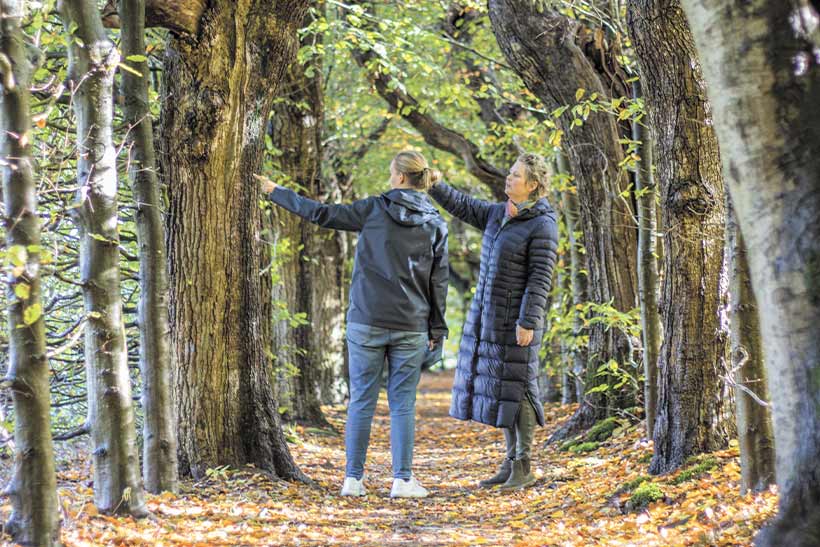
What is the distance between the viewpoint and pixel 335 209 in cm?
620

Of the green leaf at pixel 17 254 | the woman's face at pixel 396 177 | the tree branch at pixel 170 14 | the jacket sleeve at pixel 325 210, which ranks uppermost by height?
the tree branch at pixel 170 14

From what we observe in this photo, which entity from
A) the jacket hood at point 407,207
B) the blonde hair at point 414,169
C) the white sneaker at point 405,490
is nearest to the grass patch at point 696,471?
the white sneaker at point 405,490

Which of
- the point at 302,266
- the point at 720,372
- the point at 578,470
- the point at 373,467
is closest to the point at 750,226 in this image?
the point at 720,372

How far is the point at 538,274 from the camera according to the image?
6.43 metres

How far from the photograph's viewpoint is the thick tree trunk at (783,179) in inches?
127

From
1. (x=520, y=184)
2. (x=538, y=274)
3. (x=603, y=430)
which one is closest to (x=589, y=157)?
(x=603, y=430)

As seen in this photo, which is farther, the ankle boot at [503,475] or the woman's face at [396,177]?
the ankle boot at [503,475]

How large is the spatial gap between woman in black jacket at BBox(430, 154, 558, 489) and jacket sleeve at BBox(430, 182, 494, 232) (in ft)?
0.73

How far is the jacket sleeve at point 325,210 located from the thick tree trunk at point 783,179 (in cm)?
328

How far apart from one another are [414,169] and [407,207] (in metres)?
0.29

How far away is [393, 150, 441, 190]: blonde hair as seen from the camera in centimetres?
634

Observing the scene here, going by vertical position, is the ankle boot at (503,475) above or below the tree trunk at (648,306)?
below

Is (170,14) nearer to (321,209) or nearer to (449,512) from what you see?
(321,209)

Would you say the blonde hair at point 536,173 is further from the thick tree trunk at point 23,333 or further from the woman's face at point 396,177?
the thick tree trunk at point 23,333
